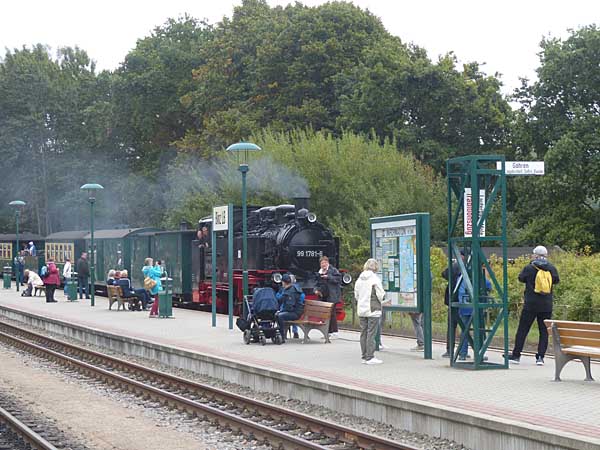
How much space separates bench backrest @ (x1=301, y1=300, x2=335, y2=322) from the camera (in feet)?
62.5

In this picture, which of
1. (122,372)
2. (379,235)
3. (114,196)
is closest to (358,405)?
(379,235)

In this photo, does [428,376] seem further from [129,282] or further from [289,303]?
[129,282]

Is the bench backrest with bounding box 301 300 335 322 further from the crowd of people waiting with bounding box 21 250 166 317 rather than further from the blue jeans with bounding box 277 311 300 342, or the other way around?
the crowd of people waiting with bounding box 21 250 166 317

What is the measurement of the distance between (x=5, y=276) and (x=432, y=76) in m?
22.7

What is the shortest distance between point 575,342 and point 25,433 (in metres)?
6.87

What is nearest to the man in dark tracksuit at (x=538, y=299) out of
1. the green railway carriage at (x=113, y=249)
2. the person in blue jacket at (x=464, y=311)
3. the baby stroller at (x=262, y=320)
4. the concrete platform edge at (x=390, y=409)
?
the person in blue jacket at (x=464, y=311)

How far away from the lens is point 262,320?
19.6 metres

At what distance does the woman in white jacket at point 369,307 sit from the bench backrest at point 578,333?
319cm

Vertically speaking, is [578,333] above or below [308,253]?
below

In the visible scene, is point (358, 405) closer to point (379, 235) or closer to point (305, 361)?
point (305, 361)

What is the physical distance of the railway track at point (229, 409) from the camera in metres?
11.1

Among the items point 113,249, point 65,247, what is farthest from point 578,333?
point 65,247

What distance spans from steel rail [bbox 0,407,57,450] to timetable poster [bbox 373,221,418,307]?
6.70 m

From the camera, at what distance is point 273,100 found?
180 feet
